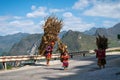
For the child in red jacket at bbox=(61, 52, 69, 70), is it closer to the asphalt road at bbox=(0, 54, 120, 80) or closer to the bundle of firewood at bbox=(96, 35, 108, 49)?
the asphalt road at bbox=(0, 54, 120, 80)

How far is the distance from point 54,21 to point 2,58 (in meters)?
6.35

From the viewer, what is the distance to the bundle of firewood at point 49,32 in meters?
30.9

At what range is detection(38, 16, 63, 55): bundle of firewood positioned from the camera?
30.9 m

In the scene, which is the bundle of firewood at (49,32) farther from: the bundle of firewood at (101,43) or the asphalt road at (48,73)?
the bundle of firewood at (101,43)

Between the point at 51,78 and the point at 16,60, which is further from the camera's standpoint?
the point at 16,60

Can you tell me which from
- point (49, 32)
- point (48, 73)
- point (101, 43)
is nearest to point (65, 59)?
point (48, 73)

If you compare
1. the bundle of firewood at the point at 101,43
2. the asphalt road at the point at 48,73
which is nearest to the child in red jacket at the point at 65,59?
the asphalt road at the point at 48,73

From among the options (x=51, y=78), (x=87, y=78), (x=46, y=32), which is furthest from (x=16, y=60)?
(x=87, y=78)

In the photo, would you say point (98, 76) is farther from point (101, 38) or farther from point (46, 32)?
point (46, 32)

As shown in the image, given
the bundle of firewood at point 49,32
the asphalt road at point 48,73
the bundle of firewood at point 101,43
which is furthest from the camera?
the bundle of firewood at point 49,32

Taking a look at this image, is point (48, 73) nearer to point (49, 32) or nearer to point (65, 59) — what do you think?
point (65, 59)

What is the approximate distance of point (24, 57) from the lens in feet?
104

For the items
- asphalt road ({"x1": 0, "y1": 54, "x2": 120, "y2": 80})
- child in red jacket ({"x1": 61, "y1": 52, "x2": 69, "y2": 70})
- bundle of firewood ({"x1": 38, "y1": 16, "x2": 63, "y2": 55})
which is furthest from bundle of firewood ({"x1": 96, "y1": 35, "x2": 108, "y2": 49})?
bundle of firewood ({"x1": 38, "y1": 16, "x2": 63, "y2": 55})

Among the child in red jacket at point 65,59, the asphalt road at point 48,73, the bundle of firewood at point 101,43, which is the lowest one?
the asphalt road at point 48,73
